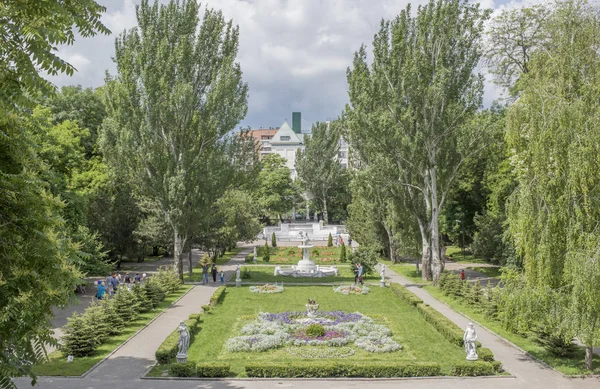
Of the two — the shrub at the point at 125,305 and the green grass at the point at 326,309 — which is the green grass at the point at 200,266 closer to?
the green grass at the point at 326,309

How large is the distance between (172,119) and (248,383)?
20.6 metres

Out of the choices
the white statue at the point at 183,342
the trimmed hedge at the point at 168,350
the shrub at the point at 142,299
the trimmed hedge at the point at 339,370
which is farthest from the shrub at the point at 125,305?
the trimmed hedge at the point at 339,370

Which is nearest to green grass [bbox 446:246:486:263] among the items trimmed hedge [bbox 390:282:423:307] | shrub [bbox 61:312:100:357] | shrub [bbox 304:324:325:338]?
trimmed hedge [bbox 390:282:423:307]

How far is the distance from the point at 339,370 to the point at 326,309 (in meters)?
9.54

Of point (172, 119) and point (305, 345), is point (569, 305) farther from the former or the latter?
point (172, 119)

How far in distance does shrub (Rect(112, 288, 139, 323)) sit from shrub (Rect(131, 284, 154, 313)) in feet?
1.87

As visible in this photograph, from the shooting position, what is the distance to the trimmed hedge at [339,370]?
1509 cm

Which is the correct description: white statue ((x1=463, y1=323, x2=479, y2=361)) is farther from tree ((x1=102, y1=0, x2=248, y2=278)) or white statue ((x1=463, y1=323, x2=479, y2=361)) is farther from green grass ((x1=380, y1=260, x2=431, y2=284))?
tree ((x1=102, y1=0, x2=248, y2=278))

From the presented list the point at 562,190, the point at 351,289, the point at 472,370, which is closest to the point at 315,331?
the point at 472,370

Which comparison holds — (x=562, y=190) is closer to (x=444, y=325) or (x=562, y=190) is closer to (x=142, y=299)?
(x=444, y=325)

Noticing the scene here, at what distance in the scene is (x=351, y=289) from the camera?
29688 mm

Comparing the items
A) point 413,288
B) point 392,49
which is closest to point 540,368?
point 413,288

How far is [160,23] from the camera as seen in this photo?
32.2 metres

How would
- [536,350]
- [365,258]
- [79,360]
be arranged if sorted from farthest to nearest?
[365,258] < [536,350] < [79,360]
